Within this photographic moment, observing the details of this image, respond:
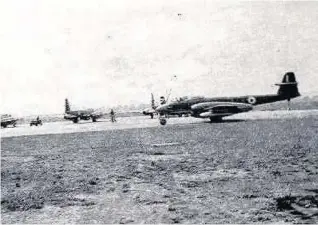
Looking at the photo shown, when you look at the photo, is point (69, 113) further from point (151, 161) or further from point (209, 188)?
point (209, 188)

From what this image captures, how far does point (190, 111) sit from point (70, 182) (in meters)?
24.8

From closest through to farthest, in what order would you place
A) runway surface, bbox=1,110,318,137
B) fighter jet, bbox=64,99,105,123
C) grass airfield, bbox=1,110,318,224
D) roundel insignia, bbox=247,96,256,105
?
grass airfield, bbox=1,110,318,224 → runway surface, bbox=1,110,318,137 → roundel insignia, bbox=247,96,256,105 → fighter jet, bbox=64,99,105,123

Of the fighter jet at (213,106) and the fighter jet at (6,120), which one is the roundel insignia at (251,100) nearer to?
the fighter jet at (213,106)

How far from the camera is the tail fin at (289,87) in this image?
1463 inches

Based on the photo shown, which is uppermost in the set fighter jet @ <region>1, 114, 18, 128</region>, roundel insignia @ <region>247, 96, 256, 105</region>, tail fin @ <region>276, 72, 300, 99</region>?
tail fin @ <region>276, 72, 300, 99</region>

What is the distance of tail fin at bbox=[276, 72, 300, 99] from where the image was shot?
3716 centimetres

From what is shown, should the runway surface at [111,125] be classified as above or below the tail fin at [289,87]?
below

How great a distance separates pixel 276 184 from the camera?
315 inches

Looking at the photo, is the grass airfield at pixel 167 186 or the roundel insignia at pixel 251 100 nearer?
the grass airfield at pixel 167 186

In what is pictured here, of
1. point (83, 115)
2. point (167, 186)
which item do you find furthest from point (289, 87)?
point (167, 186)

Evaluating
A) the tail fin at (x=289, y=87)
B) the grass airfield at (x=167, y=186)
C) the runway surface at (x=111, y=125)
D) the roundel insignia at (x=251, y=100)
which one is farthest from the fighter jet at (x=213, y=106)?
the grass airfield at (x=167, y=186)

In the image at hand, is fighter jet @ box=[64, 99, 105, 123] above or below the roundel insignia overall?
below

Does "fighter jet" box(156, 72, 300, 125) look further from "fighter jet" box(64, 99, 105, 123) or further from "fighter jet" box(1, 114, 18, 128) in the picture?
"fighter jet" box(1, 114, 18, 128)

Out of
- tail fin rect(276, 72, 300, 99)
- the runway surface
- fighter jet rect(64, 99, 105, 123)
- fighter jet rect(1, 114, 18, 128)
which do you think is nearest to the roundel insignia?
the runway surface
